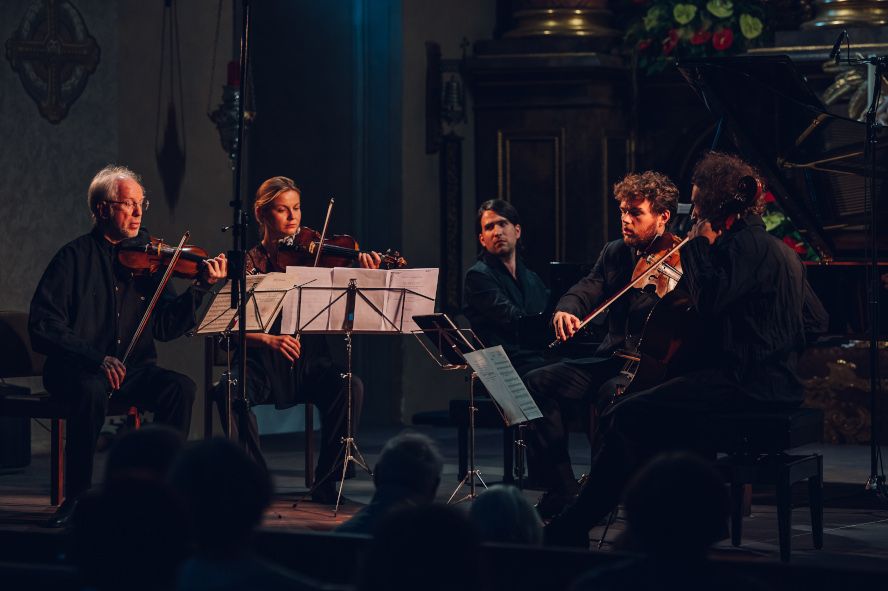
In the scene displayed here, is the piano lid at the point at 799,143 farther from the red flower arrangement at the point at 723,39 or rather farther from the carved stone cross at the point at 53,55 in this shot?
the carved stone cross at the point at 53,55

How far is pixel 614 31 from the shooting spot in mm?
9805

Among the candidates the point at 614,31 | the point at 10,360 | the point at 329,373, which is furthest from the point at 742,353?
the point at 614,31

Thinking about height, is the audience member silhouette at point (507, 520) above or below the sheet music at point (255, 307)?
below

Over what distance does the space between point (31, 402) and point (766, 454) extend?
2918mm

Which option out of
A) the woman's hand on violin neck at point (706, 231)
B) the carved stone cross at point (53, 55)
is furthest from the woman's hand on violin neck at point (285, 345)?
the carved stone cross at point (53, 55)

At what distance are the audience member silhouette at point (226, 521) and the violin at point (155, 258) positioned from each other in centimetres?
350

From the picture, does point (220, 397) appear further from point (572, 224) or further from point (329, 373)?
point (572, 224)

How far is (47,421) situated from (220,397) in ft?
7.04

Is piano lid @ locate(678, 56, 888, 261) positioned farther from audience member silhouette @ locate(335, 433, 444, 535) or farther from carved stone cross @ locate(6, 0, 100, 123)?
carved stone cross @ locate(6, 0, 100, 123)

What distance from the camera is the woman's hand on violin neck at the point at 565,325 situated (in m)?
6.20

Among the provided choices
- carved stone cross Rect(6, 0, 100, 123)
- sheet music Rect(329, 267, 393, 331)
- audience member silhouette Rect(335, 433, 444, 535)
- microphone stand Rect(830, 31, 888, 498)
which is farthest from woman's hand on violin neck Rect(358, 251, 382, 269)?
audience member silhouette Rect(335, 433, 444, 535)

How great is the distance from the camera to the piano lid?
6.23 meters

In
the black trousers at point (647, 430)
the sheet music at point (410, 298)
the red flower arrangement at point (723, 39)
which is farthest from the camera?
the red flower arrangement at point (723, 39)

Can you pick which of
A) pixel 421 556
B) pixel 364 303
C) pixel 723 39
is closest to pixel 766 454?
pixel 364 303
